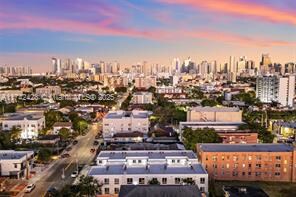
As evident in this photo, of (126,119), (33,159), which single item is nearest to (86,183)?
(33,159)

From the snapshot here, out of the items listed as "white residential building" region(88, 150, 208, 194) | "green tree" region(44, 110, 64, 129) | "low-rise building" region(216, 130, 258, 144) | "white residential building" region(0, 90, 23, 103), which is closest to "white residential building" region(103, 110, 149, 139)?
"green tree" region(44, 110, 64, 129)

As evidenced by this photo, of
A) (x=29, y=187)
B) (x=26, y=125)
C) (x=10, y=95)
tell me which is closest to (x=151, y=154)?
(x=29, y=187)

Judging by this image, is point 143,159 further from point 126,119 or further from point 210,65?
point 210,65

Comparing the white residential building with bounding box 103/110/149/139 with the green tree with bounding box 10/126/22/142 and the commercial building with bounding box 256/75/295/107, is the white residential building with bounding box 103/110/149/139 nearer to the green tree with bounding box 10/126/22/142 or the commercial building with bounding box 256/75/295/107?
the green tree with bounding box 10/126/22/142

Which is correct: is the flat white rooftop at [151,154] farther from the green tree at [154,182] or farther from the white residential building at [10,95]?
the white residential building at [10,95]

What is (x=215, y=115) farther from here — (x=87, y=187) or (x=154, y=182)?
(x=87, y=187)

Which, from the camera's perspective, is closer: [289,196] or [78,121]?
[289,196]

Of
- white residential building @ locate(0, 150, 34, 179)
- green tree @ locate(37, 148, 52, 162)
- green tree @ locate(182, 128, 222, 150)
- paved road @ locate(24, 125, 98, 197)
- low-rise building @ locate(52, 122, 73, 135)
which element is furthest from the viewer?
low-rise building @ locate(52, 122, 73, 135)
